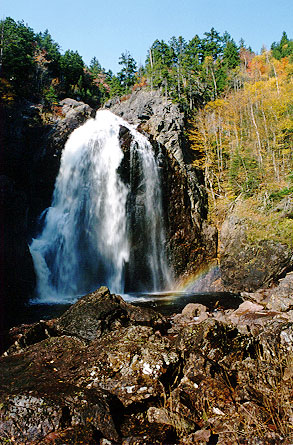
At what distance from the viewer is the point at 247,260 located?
16109 mm

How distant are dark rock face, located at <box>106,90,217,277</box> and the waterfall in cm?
61

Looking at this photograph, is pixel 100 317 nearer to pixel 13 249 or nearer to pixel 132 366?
pixel 132 366

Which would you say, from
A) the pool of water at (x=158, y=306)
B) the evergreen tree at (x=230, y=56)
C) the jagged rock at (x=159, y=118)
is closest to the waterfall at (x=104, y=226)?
the jagged rock at (x=159, y=118)

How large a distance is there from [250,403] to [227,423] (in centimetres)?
42

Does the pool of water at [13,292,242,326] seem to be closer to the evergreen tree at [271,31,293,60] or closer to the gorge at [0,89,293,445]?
the gorge at [0,89,293,445]

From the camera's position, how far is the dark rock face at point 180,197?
21.0m

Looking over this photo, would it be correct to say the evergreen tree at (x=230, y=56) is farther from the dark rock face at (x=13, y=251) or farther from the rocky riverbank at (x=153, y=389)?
the rocky riverbank at (x=153, y=389)

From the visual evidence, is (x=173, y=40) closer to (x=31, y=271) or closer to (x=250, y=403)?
(x=31, y=271)

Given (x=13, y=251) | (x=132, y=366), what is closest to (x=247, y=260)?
(x=132, y=366)

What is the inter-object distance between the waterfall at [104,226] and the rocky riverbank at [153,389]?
13667mm

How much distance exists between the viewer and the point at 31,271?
54.9 feet

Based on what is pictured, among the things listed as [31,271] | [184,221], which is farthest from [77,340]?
[184,221]

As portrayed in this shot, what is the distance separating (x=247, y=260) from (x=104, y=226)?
10.7m

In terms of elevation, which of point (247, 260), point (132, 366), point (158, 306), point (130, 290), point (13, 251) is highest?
point (13, 251)
